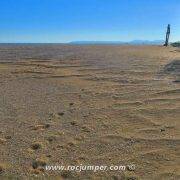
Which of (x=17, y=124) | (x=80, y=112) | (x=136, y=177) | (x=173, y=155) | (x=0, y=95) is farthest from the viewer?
(x=0, y=95)

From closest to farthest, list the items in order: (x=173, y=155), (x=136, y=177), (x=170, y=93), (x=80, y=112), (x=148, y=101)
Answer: (x=136, y=177)
(x=173, y=155)
(x=80, y=112)
(x=148, y=101)
(x=170, y=93)

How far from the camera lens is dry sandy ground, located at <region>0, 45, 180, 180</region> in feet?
19.7

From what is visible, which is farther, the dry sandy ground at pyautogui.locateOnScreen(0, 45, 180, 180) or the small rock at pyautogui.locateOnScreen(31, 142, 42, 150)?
the small rock at pyautogui.locateOnScreen(31, 142, 42, 150)

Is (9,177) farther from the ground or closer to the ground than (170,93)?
closer to the ground

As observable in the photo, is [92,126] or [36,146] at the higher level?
[92,126]

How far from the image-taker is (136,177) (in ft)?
18.4

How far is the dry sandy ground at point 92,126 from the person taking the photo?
601 cm

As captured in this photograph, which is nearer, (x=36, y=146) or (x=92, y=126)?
(x=36, y=146)

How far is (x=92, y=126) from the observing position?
785cm

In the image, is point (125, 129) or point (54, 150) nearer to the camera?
point (54, 150)

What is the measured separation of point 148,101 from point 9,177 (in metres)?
4.83

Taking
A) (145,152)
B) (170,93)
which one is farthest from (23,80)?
(145,152)

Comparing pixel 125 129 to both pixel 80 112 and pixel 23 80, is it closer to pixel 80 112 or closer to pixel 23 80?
pixel 80 112

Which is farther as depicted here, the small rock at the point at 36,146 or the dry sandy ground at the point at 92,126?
the small rock at the point at 36,146
